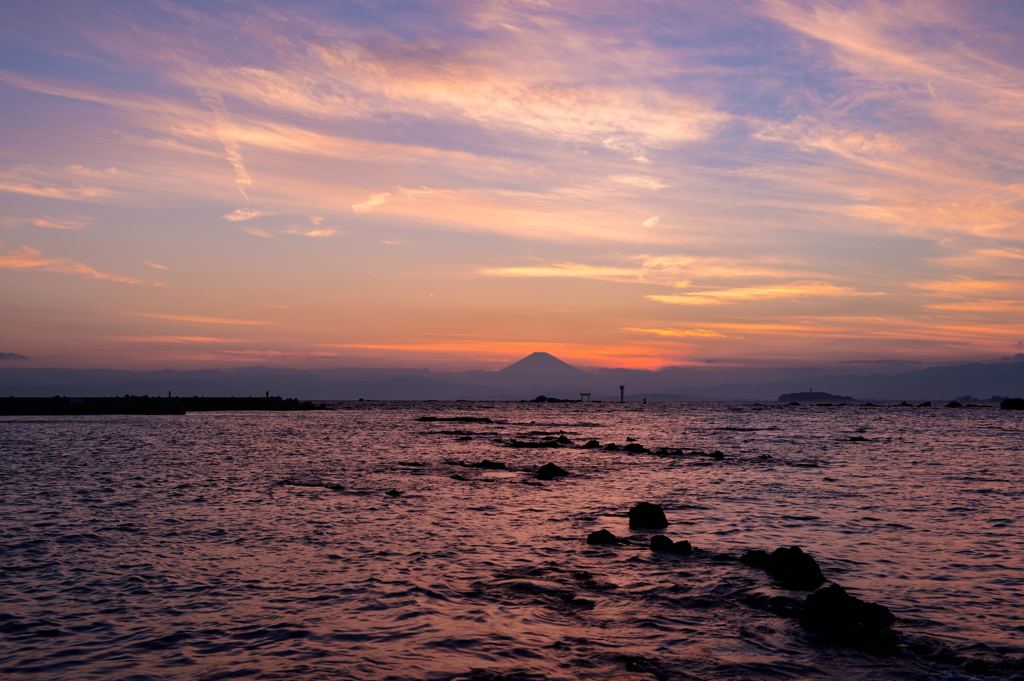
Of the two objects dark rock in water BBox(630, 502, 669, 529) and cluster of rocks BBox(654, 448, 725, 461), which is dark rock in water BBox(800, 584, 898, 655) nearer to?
dark rock in water BBox(630, 502, 669, 529)

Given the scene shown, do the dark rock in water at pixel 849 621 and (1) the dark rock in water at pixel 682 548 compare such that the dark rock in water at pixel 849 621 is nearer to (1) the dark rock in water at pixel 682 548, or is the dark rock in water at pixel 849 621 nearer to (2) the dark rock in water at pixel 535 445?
(1) the dark rock in water at pixel 682 548

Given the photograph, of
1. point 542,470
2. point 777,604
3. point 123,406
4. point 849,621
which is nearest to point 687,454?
point 542,470

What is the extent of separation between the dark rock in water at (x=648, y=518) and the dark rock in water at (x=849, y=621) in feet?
30.7

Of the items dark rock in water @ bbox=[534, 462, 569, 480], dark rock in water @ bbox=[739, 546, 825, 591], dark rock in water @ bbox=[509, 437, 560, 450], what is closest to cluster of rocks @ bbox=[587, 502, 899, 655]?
dark rock in water @ bbox=[739, 546, 825, 591]

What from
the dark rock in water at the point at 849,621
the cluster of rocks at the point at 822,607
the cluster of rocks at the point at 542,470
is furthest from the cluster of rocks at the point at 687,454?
the dark rock in water at the point at 849,621

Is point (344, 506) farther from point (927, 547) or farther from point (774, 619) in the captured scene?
point (927, 547)

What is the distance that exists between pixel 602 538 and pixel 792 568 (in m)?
5.85

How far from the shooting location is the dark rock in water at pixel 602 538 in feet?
63.8

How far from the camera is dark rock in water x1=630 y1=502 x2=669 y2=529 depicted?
22.0 m

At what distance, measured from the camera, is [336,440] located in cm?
6644

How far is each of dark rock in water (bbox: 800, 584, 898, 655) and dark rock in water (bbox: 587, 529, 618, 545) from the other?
7.36 m

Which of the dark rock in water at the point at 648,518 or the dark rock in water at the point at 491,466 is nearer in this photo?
the dark rock in water at the point at 648,518

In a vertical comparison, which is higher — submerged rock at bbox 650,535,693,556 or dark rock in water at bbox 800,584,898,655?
dark rock in water at bbox 800,584,898,655

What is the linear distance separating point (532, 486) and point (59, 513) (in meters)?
20.5
